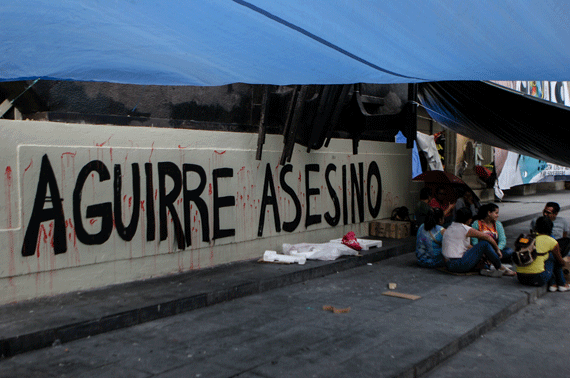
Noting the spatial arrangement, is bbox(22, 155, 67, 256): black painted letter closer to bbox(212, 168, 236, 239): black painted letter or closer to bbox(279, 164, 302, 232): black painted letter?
bbox(212, 168, 236, 239): black painted letter

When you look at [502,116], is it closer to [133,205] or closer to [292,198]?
[292,198]

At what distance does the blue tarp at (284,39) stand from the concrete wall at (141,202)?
3.25m

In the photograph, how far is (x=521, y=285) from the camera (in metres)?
7.22

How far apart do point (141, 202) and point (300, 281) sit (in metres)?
2.48

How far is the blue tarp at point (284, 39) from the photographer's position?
2.15 metres

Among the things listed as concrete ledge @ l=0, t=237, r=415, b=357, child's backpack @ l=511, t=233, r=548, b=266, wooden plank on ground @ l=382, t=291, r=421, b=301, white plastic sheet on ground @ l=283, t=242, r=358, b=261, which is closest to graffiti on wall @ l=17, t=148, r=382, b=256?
white plastic sheet on ground @ l=283, t=242, r=358, b=261

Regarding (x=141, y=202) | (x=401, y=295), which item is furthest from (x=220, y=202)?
(x=401, y=295)

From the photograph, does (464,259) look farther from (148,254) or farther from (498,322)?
(148,254)

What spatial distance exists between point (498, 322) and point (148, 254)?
170 inches

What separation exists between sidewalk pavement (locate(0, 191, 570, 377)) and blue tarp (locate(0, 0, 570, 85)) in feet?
7.89

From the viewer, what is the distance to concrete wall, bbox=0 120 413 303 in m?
5.78

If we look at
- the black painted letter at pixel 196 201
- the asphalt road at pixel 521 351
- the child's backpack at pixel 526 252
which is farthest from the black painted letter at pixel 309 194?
the asphalt road at pixel 521 351

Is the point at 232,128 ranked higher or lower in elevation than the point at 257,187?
higher

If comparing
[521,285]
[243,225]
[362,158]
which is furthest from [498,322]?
[362,158]
